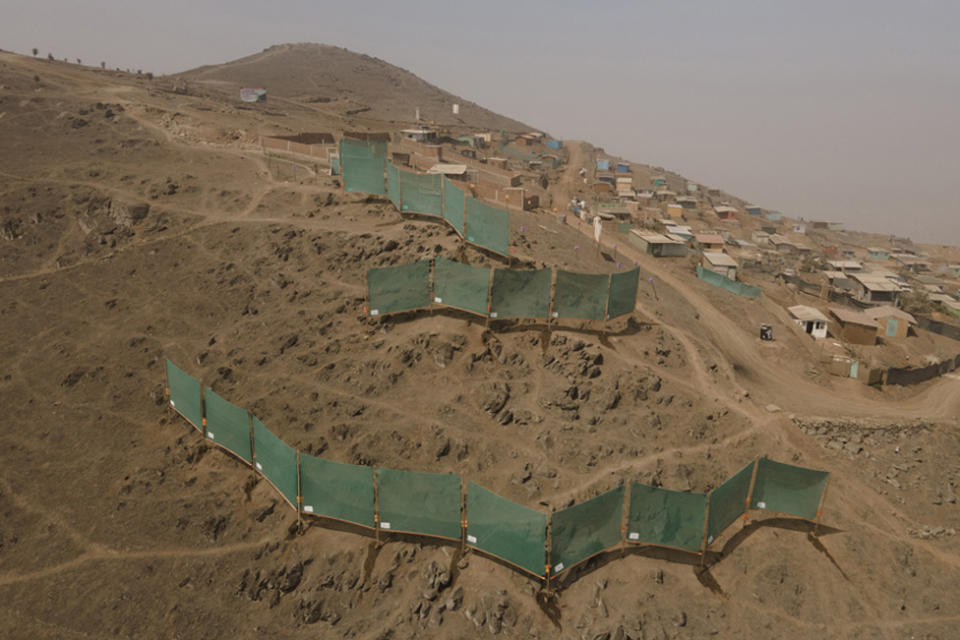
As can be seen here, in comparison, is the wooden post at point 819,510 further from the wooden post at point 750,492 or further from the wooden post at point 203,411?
the wooden post at point 203,411

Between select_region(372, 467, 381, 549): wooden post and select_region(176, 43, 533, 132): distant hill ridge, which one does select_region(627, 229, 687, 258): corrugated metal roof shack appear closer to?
select_region(372, 467, 381, 549): wooden post

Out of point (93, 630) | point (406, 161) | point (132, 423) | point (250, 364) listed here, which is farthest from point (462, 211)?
point (406, 161)

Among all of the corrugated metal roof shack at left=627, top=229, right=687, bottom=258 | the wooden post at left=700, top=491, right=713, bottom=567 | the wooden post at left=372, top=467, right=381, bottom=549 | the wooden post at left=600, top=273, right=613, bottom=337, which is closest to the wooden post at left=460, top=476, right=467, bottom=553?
the wooden post at left=372, top=467, right=381, bottom=549

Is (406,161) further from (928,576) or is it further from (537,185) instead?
(928,576)

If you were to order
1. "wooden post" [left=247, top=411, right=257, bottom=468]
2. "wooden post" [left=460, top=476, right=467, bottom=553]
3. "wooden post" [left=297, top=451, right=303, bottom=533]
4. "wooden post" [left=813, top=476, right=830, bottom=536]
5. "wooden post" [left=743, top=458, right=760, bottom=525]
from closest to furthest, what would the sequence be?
"wooden post" [left=460, top=476, right=467, bottom=553] < "wooden post" [left=743, top=458, right=760, bottom=525] < "wooden post" [left=813, top=476, right=830, bottom=536] < "wooden post" [left=297, top=451, right=303, bottom=533] < "wooden post" [left=247, top=411, right=257, bottom=468]

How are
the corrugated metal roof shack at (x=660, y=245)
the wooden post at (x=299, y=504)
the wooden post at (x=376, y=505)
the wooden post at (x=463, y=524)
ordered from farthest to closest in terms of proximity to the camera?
the corrugated metal roof shack at (x=660, y=245), the wooden post at (x=299, y=504), the wooden post at (x=376, y=505), the wooden post at (x=463, y=524)

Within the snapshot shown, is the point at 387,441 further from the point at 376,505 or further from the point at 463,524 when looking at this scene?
the point at 463,524

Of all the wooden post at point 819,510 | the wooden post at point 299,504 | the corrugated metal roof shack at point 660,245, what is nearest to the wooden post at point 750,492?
the wooden post at point 819,510
